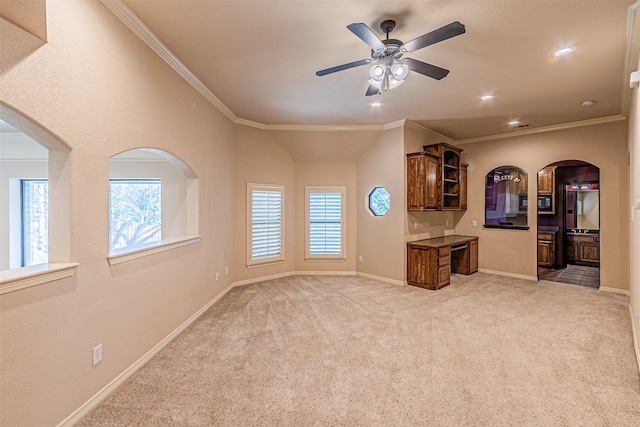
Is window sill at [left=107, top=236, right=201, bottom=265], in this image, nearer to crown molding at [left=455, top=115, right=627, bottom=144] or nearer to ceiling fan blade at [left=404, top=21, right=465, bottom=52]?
ceiling fan blade at [left=404, top=21, right=465, bottom=52]

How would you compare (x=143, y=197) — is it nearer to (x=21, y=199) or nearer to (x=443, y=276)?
(x=21, y=199)

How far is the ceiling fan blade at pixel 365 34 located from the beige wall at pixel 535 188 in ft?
15.6

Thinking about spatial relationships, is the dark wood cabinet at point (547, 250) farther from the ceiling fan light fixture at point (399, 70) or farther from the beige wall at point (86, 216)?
the beige wall at point (86, 216)

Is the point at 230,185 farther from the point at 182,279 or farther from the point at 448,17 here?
the point at 448,17

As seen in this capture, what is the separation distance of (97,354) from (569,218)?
9.28 m

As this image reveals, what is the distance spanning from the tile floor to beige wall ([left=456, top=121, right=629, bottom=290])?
0.58 meters

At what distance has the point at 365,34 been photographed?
1.99 meters

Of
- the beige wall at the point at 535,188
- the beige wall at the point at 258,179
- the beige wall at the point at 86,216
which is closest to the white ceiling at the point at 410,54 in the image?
the beige wall at the point at 86,216

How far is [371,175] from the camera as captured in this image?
5531 millimetres

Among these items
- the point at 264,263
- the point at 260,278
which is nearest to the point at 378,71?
the point at 264,263

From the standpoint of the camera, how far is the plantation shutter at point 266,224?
515cm

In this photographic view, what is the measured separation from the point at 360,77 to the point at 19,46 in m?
2.77

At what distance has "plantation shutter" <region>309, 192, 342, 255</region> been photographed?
584 cm

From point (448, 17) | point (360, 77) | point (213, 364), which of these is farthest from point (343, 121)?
point (213, 364)
